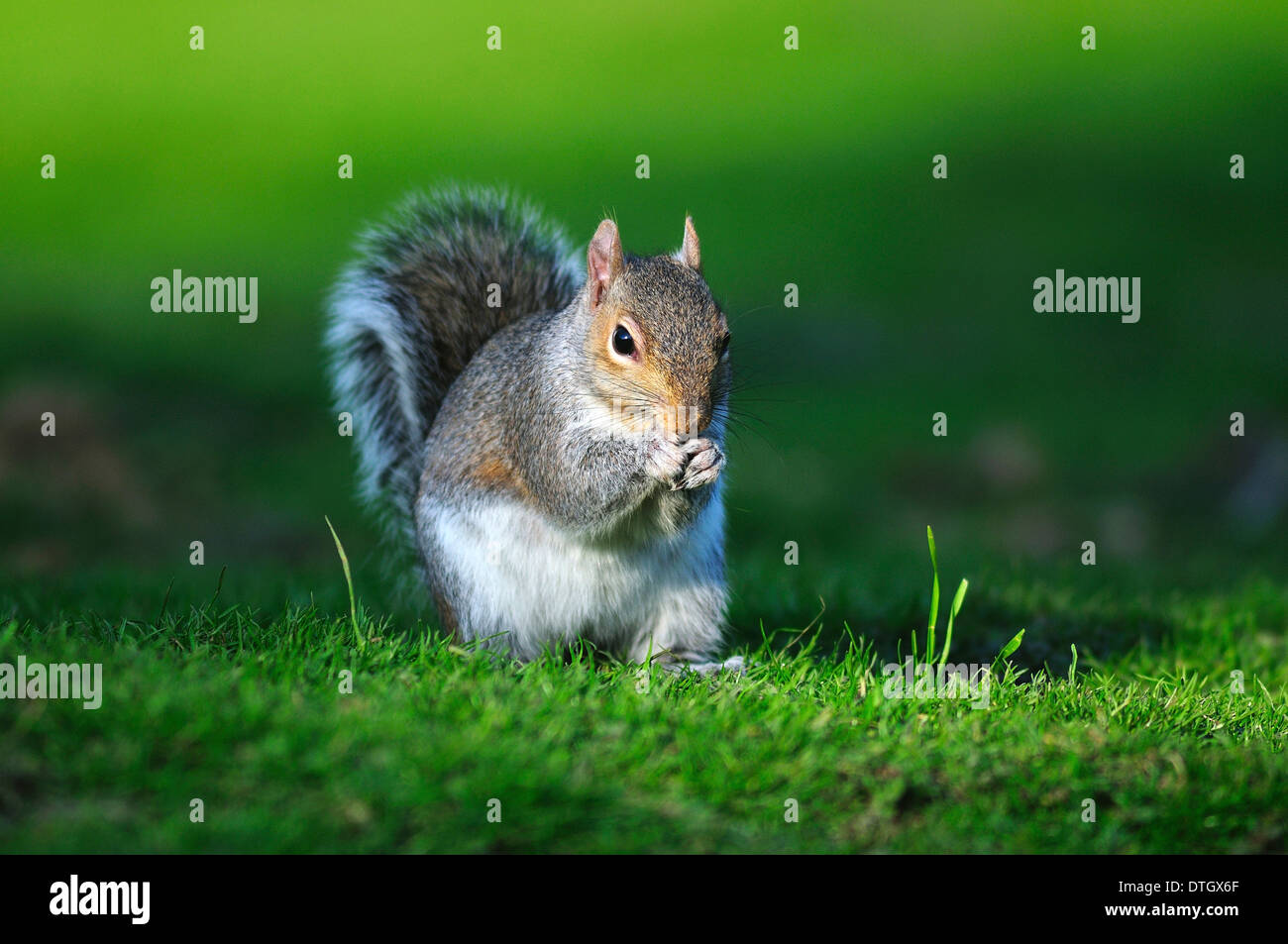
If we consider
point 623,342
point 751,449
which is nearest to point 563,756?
point 623,342

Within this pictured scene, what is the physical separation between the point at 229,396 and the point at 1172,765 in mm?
7401

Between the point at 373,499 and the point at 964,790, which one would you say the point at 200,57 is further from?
the point at 964,790

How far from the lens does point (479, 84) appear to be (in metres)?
13.1

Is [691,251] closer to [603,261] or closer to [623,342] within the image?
[603,261]

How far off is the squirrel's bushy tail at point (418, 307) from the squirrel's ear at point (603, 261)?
3.42ft

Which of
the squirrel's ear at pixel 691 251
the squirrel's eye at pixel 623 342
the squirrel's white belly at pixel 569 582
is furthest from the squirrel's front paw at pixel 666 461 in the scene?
→ the squirrel's ear at pixel 691 251

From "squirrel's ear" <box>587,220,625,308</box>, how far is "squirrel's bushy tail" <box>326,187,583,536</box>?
1041mm

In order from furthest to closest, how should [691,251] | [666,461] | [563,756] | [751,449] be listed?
[751,449] < [691,251] < [666,461] < [563,756]

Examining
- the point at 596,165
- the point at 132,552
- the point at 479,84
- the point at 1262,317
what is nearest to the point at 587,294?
the point at 132,552

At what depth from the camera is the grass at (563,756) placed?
2.56 meters

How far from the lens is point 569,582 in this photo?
3.94 metres

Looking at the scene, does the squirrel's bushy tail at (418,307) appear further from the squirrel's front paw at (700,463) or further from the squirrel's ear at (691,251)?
the squirrel's front paw at (700,463)

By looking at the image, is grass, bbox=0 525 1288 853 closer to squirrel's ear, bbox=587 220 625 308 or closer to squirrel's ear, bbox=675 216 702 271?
squirrel's ear, bbox=587 220 625 308

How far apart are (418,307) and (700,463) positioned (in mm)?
1625
